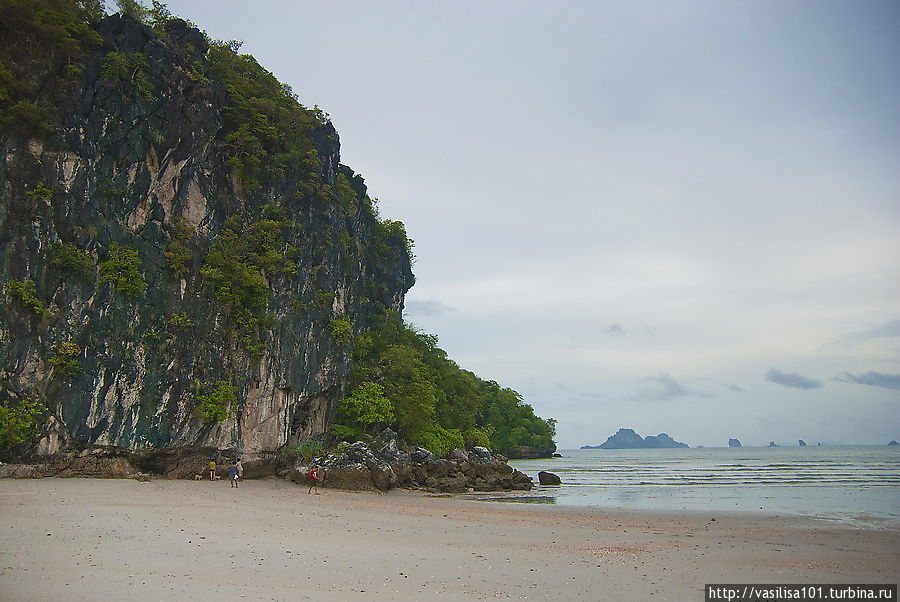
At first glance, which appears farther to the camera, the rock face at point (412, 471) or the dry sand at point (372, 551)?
the rock face at point (412, 471)

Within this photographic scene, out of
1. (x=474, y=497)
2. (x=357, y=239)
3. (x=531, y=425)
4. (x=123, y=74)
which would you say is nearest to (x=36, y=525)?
(x=474, y=497)

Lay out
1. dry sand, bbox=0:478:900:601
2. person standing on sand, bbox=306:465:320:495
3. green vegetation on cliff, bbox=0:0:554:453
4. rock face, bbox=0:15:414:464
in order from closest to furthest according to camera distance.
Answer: dry sand, bbox=0:478:900:601
rock face, bbox=0:15:414:464
green vegetation on cliff, bbox=0:0:554:453
person standing on sand, bbox=306:465:320:495

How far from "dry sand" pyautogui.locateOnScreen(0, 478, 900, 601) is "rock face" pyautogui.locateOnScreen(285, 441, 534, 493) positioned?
29.3 ft

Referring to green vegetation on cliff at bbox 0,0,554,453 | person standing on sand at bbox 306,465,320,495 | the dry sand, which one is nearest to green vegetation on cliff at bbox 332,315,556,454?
green vegetation on cliff at bbox 0,0,554,453

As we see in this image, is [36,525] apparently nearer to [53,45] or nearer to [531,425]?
[53,45]

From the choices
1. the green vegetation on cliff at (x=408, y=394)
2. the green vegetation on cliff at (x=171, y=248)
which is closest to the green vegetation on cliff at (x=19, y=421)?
the green vegetation on cliff at (x=171, y=248)

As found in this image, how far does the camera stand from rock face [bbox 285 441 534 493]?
98.4 ft

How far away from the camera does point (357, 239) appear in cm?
4253

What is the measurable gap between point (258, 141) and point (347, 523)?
24.8 metres

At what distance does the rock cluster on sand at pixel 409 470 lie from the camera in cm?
3002

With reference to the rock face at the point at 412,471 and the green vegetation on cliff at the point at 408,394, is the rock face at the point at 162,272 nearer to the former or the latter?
the green vegetation on cliff at the point at 408,394

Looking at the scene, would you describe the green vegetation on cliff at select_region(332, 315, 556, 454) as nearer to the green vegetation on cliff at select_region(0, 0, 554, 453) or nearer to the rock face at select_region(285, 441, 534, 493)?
the green vegetation on cliff at select_region(0, 0, 554, 453)

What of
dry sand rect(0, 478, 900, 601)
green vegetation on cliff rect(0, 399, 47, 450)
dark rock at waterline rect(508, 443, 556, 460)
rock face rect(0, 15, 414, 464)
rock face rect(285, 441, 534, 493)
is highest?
rock face rect(0, 15, 414, 464)

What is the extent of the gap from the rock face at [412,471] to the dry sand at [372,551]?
351 inches
